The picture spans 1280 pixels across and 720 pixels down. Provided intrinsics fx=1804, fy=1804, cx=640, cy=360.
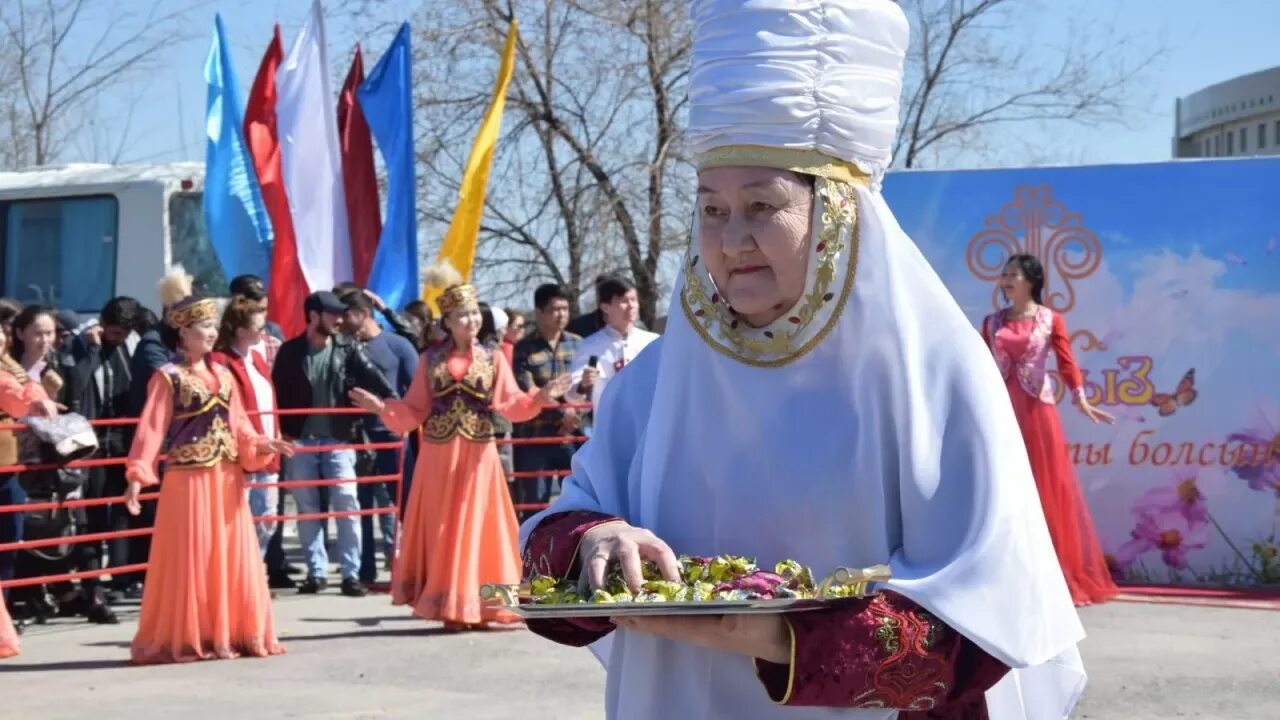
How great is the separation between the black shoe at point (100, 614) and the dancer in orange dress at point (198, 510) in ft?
4.32

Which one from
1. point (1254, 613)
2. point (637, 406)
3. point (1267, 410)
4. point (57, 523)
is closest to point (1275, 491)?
point (1267, 410)

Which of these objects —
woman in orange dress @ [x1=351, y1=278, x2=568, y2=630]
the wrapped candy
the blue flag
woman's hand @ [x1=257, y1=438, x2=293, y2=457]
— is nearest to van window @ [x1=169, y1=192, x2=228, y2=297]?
the blue flag

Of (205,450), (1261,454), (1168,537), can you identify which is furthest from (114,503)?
(1261,454)

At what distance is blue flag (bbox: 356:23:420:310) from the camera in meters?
14.8

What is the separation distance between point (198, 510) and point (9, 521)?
56.6 inches

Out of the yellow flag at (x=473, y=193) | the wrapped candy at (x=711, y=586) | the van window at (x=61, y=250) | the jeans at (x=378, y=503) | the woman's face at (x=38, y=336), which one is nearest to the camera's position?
the wrapped candy at (x=711, y=586)

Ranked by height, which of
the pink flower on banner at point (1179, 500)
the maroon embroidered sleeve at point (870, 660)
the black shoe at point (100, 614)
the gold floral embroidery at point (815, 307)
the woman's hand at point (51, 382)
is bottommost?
the black shoe at point (100, 614)

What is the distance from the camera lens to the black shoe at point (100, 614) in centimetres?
1026

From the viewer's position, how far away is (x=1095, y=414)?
420 inches

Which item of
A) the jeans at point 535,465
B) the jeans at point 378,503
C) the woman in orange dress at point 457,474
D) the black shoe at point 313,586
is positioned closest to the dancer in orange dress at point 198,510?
the woman in orange dress at point 457,474

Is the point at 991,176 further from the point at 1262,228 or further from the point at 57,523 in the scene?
the point at 57,523

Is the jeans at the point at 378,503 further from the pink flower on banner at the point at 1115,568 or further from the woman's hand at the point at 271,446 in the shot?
the pink flower on banner at the point at 1115,568

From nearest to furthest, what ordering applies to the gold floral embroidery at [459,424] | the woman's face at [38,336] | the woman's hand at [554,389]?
the woman's hand at [554,389] → the gold floral embroidery at [459,424] → the woman's face at [38,336]

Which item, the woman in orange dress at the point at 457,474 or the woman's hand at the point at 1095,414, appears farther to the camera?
the woman's hand at the point at 1095,414
